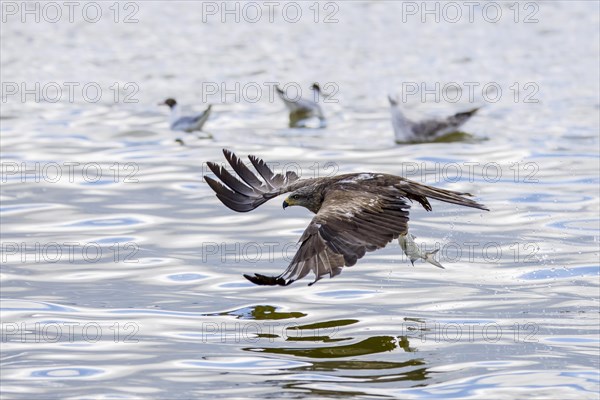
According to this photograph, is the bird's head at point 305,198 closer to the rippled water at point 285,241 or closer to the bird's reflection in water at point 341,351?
the rippled water at point 285,241

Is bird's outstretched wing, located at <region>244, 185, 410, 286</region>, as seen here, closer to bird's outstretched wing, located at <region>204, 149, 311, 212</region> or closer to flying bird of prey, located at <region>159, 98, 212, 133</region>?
bird's outstretched wing, located at <region>204, 149, 311, 212</region>

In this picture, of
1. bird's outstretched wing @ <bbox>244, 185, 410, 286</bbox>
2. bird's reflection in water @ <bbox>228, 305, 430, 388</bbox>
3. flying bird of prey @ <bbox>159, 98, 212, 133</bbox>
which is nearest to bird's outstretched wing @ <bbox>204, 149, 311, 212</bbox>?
bird's outstretched wing @ <bbox>244, 185, 410, 286</bbox>

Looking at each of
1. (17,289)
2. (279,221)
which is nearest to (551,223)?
(279,221)

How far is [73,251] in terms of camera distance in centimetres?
1170

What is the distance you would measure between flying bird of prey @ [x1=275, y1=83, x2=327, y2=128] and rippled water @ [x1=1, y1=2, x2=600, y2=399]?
0.32 meters

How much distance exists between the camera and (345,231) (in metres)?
8.59

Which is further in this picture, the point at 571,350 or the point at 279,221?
the point at 279,221

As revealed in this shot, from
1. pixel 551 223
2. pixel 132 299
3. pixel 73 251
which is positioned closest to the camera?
pixel 132 299

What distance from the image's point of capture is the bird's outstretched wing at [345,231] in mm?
8023

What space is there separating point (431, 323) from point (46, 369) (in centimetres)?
313

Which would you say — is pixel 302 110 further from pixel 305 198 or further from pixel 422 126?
pixel 305 198

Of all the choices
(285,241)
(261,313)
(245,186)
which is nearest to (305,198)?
(245,186)

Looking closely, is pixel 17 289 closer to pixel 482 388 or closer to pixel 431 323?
pixel 431 323

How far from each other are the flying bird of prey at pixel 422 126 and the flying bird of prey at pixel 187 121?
2789mm
